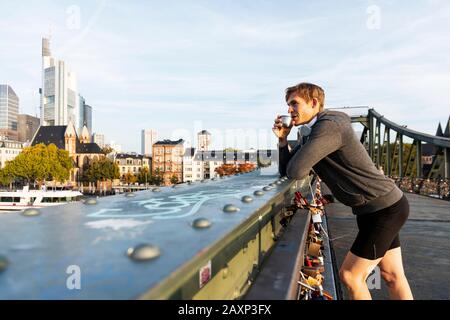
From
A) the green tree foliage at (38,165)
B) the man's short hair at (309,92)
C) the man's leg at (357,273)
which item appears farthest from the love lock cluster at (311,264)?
the green tree foliage at (38,165)

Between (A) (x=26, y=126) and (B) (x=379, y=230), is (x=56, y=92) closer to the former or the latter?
(A) (x=26, y=126)

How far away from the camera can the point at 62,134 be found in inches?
3999

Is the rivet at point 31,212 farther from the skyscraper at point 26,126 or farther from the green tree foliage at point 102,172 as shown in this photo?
the skyscraper at point 26,126

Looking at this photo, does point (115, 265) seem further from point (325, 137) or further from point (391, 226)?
point (391, 226)

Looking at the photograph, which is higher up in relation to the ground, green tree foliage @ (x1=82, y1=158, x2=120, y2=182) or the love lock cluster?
the love lock cluster

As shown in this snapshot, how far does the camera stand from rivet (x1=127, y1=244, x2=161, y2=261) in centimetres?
101

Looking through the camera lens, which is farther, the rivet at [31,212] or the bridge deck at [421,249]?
the bridge deck at [421,249]

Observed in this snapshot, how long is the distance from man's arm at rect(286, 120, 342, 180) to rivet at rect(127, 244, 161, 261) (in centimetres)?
120

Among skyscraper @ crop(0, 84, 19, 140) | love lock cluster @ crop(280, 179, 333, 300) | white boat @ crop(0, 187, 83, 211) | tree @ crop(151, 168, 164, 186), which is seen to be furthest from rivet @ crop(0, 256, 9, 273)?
skyscraper @ crop(0, 84, 19, 140)

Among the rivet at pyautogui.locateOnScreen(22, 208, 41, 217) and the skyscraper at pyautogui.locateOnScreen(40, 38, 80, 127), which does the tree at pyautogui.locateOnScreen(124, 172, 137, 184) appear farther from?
the rivet at pyautogui.locateOnScreen(22, 208, 41, 217)

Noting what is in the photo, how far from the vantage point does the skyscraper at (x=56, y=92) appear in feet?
486

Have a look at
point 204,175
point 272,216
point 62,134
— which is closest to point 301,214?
point 272,216

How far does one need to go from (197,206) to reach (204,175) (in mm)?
95306

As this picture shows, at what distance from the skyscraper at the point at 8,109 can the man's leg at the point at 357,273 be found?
189992 millimetres
